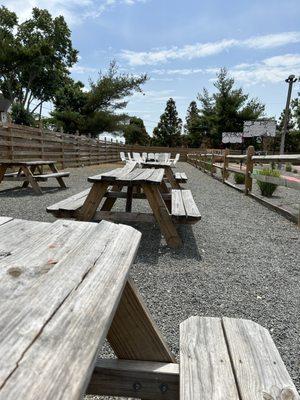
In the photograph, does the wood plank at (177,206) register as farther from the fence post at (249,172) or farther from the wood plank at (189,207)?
the fence post at (249,172)

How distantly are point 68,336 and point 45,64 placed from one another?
1544 inches

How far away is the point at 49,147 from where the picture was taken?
13.1 meters

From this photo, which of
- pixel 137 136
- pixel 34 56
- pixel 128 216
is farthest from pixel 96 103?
pixel 128 216

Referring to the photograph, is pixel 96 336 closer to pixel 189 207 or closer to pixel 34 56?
pixel 189 207

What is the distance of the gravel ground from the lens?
2.20 metres

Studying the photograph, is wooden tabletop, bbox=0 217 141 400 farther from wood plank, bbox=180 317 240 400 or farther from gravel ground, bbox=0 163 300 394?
gravel ground, bbox=0 163 300 394

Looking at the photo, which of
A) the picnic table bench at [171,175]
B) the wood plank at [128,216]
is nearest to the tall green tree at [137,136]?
the picnic table bench at [171,175]

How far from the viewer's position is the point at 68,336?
23.5 inches

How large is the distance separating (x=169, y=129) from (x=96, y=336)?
5882 cm

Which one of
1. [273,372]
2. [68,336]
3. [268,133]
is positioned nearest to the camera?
[68,336]

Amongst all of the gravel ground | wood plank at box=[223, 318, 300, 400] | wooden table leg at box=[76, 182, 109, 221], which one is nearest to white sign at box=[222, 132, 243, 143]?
the gravel ground

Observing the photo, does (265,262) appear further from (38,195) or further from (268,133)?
(268,133)

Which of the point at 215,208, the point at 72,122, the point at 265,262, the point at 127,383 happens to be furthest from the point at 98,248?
the point at 72,122

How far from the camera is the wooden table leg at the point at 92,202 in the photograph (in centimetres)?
356
